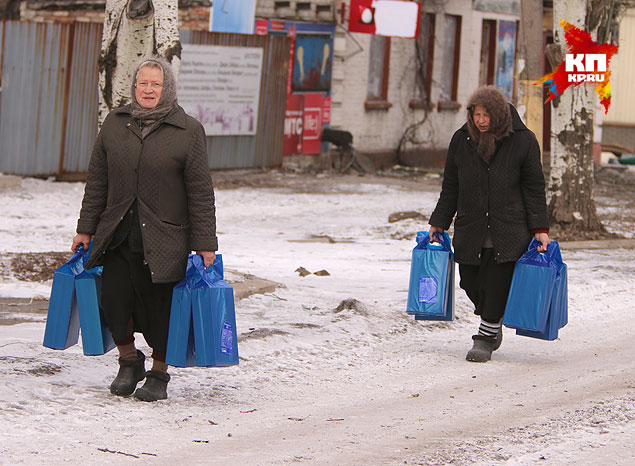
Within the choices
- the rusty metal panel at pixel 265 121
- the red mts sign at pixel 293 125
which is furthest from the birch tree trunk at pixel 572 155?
the red mts sign at pixel 293 125

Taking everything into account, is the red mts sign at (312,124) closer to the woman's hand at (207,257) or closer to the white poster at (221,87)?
the white poster at (221,87)

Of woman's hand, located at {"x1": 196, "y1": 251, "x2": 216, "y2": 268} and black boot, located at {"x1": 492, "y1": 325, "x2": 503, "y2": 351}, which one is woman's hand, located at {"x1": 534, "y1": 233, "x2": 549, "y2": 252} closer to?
black boot, located at {"x1": 492, "y1": 325, "x2": 503, "y2": 351}

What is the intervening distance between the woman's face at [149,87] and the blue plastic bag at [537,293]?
8.93 feet

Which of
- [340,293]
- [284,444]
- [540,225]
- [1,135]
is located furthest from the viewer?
[1,135]

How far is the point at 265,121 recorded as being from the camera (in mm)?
21328

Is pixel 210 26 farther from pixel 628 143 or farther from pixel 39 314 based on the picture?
pixel 628 143

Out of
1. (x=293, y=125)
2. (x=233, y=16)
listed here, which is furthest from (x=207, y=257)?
(x=293, y=125)

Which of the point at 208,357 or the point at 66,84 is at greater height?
the point at 66,84

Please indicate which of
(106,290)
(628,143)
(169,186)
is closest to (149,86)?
(169,186)

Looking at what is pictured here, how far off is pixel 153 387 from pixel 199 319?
50cm

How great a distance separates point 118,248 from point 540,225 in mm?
2857

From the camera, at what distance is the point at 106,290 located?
591 cm

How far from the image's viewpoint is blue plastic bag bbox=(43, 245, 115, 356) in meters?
5.95

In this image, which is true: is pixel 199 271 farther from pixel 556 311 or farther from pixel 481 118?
pixel 556 311
